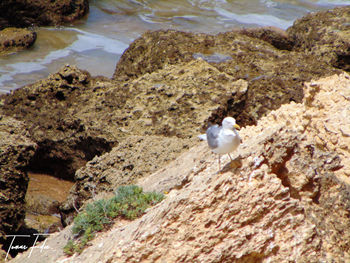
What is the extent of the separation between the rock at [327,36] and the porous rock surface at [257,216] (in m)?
6.26

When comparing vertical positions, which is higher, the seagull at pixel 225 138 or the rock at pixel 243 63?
the seagull at pixel 225 138

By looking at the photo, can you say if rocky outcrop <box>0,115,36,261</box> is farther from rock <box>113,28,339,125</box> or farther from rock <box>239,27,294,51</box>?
rock <box>239,27,294,51</box>

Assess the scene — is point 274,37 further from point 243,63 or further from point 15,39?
point 15,39

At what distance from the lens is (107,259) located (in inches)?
129

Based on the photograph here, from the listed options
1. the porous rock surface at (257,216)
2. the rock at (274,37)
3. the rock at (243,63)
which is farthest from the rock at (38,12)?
the porous rock surface at (257,216)

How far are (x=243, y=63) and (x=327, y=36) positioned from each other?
304 cm

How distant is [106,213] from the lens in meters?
4.14

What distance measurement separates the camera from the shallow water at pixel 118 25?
44.8ft

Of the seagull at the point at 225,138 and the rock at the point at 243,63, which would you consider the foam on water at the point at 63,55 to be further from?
the seagull at the point at 225,138

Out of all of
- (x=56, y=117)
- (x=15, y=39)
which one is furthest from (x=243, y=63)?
(x=15, y=39)

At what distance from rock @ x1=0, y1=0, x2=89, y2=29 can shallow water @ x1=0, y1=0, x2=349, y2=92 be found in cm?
35

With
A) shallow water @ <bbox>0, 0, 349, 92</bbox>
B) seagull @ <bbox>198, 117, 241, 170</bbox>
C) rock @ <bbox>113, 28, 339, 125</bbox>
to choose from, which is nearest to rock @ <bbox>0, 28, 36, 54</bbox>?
shallow water @ <bbox>0, 0, 349, 92</bbox>

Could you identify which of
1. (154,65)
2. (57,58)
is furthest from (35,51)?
(154,65)

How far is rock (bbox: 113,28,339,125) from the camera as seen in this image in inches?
281
